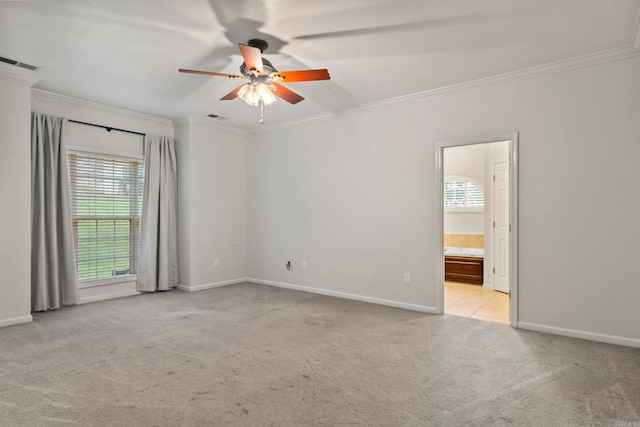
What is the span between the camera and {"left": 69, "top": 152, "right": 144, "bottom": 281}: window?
4.88 meters

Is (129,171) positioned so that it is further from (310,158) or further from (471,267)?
(471,267)

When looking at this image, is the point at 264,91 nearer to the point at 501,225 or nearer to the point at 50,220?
the point at 50,220

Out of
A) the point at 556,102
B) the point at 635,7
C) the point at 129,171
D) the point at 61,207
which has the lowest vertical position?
the point at 61,207

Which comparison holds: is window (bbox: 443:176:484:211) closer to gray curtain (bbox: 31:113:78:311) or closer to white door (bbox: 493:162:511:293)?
white door (bbox: 493:162:511:293)

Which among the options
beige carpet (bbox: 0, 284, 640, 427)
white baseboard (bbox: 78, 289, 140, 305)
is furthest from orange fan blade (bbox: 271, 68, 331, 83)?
white baseboard (bbox: 78, 289, 140, 305)

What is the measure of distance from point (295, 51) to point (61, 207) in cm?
351

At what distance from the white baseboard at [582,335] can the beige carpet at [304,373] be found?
0.36 ft

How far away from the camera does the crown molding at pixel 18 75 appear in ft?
12.3

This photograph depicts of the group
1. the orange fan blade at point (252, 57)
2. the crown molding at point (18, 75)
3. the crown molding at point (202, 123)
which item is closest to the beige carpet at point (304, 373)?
the orange fan blade at point (252, 57)

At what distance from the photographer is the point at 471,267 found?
6301mm

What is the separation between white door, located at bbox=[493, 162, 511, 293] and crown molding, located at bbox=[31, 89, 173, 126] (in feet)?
17.4

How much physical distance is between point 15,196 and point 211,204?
2.54m

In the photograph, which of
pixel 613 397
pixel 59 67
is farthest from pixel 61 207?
pixel 613 397

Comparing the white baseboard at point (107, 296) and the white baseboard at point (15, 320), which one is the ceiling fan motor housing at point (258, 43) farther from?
the white baseboard at point (107, 296)
